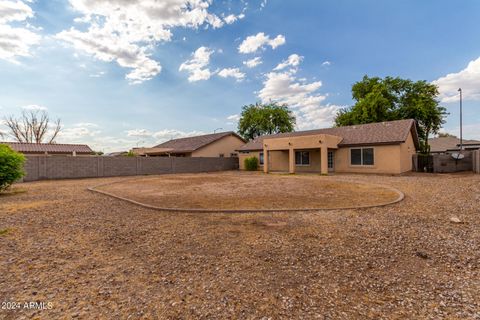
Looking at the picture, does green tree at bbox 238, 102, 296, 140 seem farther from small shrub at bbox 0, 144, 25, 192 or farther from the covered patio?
small shrub at bbox 0, 144, 25, 192

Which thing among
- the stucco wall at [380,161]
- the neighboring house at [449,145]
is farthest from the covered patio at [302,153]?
the neighboring house at [449,145]

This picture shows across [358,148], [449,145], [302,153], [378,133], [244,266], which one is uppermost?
[378,133]

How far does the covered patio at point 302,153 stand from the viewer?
18.4m

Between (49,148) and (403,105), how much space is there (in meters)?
47.3

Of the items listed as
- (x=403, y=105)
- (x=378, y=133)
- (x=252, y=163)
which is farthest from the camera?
(x=403, y=105)

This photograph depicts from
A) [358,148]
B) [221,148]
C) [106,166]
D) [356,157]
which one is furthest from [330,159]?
[106,166]

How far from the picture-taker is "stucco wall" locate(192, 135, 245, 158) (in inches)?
1132

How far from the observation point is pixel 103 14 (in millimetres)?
11211

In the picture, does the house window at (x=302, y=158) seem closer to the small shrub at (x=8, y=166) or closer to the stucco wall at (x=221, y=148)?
the stucco wall at (x=221, y=148)

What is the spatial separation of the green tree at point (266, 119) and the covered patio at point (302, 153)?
14.4m

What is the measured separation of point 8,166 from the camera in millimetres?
10188

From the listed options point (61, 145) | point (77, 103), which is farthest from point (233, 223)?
point (61, 145)

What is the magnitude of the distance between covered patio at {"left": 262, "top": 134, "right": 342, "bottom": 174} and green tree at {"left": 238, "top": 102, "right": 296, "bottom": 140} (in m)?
14.4

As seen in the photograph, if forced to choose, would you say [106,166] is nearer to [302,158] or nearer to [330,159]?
[302,158]
